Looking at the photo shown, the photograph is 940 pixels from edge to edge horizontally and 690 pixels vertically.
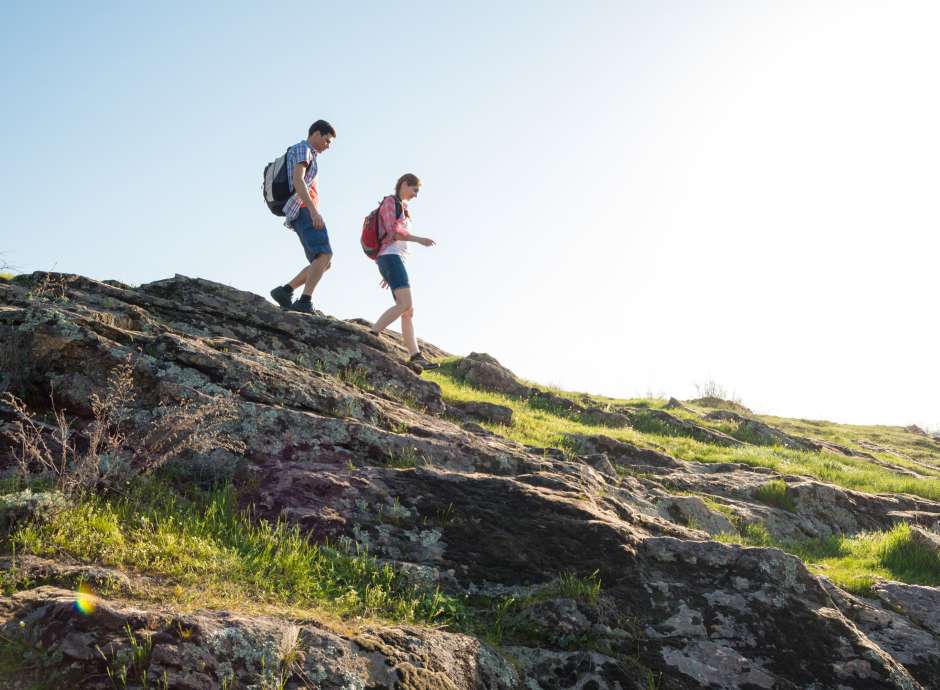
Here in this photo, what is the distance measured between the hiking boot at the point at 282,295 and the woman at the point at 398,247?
162 cm

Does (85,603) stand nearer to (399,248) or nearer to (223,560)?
(223,560)

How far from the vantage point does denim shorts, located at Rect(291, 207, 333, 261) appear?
1179 cm

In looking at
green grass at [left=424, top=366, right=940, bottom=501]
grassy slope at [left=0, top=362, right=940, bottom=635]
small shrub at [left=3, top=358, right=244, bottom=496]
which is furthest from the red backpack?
grassy slope at [left=0, top=362, right=940, bottom=635]

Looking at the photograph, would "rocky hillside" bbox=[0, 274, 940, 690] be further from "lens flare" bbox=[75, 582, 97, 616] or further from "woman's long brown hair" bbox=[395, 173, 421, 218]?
"woman's long brown hair" bbox=[395, 173, 421, 218]

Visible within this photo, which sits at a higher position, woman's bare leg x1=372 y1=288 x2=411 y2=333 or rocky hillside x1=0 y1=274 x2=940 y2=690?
woman's bare leg x1=372 y1=288 x2=411 y2=333

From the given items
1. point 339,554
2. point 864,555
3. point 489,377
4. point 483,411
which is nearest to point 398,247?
point 483,411

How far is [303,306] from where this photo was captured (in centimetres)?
1194

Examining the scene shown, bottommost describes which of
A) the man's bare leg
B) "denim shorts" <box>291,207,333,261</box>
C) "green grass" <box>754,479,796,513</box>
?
"green grass" <box>754,479,796,513</box>

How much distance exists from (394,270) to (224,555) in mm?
7901

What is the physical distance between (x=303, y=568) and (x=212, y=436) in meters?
1.82

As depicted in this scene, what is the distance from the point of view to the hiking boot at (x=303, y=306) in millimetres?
11894

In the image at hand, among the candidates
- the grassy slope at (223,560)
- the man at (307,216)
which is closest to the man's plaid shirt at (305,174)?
the man at (307,216)

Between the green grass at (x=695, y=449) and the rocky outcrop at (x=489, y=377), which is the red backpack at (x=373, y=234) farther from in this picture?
the rocky outcrop at (x=489, y=377)

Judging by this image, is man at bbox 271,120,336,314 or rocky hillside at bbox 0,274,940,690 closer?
rocky hillside at bbox 0,274,940,690
